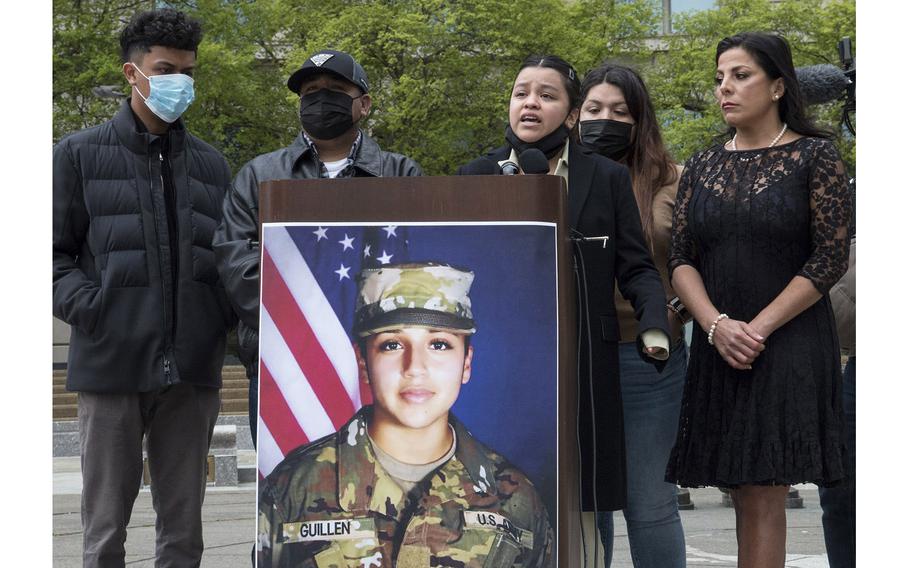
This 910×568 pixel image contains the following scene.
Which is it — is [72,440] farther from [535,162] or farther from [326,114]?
[535,162]

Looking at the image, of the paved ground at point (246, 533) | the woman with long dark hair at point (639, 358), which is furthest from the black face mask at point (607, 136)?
the paved ground at point (246, 533)

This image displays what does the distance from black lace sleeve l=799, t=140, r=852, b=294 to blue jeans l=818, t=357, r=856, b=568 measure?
85 centimetres

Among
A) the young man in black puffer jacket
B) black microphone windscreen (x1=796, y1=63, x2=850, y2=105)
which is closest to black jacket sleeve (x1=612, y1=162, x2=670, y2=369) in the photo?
the young man in black puffer jacket

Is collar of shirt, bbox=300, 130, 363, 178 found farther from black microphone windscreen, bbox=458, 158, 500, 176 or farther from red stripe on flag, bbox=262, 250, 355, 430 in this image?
red stripe on flag, bbox=262, 250, 355, 430

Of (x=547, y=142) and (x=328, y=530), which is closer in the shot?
(x=328, y=530)

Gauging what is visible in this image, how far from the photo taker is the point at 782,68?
4.51m

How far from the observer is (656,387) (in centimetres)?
464

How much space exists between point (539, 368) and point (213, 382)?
1952 mm

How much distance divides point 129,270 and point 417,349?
1.76 metres

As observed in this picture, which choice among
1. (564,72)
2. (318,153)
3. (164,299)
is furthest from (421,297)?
(164,299)

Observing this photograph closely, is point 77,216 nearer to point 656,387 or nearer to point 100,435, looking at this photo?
point 100,435

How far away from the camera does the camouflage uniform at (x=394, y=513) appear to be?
337 centimetres

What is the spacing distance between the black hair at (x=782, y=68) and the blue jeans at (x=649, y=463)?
98cm

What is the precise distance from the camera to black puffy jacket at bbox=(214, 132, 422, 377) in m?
3.93
